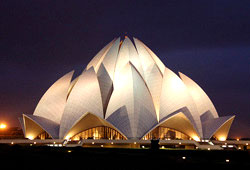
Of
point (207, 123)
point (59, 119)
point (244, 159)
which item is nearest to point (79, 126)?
point (59, 119)

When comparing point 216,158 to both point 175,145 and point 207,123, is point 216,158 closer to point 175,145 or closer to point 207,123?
point 175,145

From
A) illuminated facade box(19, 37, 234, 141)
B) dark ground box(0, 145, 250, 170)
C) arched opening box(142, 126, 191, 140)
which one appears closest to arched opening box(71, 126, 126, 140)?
illuminated facade box(19, 37, 234, 141)

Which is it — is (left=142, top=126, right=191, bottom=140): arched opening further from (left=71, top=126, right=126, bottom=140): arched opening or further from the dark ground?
the dark ground

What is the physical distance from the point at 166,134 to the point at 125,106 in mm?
6973

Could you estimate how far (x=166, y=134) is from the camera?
125 ft

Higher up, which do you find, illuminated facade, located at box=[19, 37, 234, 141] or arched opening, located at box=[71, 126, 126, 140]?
illuminated facade, located at box=[19, 37, 234, 141]

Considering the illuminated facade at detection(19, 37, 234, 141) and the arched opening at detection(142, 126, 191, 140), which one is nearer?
the illuminated facade at detection(19, 37, 234, 141)

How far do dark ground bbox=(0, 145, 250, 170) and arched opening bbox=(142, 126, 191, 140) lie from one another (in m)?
14.9

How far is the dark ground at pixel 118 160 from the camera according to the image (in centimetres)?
1772

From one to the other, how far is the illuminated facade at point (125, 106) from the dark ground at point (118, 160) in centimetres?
1241

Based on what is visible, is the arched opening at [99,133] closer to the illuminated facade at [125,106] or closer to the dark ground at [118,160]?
the illuminated facade at [125,106]

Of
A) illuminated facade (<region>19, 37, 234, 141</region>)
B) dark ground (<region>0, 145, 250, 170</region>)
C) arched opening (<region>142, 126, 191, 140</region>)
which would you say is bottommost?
dark ground (<region>0, 145, 250, 170</region>)

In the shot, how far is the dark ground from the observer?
17.7m

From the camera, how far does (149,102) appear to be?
117ft
